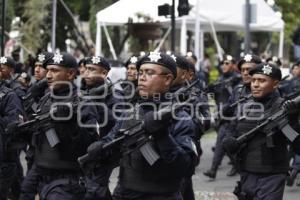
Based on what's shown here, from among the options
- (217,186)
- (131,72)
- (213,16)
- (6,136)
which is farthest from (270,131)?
(213,16)

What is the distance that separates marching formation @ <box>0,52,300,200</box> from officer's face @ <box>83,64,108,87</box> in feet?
0.04

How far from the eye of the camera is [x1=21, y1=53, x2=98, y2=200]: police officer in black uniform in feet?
21.6

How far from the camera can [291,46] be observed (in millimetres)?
34781

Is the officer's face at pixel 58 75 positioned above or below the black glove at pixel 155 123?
below

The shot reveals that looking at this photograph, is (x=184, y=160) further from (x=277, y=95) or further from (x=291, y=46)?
(x=291, y=46)

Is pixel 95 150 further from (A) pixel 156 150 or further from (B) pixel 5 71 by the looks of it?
(B) pixel 5 71

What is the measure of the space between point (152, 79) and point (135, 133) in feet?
1.37

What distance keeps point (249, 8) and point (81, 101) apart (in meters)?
12.7

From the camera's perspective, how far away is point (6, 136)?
26.3ft

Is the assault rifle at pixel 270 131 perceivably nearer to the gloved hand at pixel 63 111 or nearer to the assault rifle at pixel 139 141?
the gloved hand at pixel 63 111

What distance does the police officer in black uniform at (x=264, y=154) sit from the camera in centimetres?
679

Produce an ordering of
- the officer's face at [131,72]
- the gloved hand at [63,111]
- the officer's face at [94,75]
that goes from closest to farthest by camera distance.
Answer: the gloved hand at [63,111]
the officer's face at [94,75]
the officer's face at [131,72]

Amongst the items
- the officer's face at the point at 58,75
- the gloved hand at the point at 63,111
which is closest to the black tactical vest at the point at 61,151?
the gloved hand at the point at 63,111

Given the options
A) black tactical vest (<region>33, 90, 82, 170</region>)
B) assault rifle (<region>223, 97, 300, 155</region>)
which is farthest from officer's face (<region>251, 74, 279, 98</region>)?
black tactical vest (<region>33, 90, 82, 170</region>)
